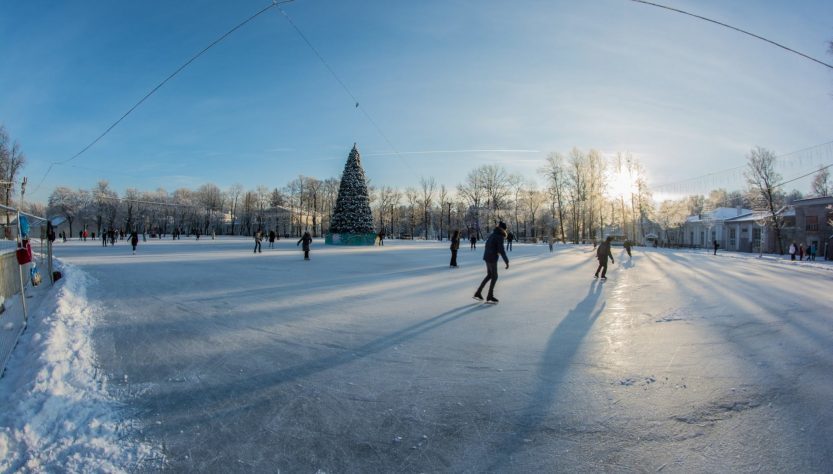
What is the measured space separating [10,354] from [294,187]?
8872 centimetres

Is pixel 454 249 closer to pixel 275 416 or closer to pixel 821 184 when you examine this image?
pixel 275 416

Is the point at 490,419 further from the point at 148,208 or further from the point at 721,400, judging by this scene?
the point at 148,208

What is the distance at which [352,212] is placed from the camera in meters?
37.9

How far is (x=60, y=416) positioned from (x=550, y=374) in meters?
4.56

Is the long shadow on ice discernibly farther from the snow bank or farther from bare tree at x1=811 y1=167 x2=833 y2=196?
bare tree at x1=811 y1=167 x2=833 y2=196

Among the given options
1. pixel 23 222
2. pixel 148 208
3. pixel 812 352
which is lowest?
pixel 812 352

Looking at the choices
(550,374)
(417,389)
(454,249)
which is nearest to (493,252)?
(550,374)

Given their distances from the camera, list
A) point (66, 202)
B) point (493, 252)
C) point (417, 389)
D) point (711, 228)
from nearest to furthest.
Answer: point (417, 389)
point (493, 252)
point (711, 228)
point (66, 202)

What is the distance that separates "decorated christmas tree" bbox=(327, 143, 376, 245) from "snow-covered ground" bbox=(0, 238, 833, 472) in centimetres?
3003

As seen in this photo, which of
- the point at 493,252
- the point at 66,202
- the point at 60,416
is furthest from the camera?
the point at 66,202

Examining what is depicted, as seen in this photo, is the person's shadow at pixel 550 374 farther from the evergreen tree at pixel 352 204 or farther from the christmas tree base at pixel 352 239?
the evergreen tree at pixel 352 204

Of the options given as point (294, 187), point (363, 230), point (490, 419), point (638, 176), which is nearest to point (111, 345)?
point (490, 419)

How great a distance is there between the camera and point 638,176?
192 feet

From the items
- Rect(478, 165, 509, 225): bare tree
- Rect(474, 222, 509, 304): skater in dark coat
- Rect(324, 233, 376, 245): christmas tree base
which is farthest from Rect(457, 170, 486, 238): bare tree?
Rect(474, 222, 509, 304): skater in dark coat
